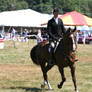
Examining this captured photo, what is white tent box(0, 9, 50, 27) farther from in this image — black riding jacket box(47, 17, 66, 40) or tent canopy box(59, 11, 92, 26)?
black riding jacket box(47, 17, 66, 40)

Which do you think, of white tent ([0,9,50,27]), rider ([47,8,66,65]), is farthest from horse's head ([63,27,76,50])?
white tent ([0,9,50,27])

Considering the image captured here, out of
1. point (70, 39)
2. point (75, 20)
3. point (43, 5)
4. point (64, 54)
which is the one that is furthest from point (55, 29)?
point (43, 5)

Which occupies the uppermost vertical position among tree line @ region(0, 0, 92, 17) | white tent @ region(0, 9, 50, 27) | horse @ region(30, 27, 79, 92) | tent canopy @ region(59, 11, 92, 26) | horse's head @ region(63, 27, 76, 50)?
horse's head @ region(63, 27, 76, 50)

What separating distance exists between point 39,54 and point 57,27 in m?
1.45

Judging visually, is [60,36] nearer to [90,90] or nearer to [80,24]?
[90,90]

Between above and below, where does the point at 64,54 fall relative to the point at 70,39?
Answer: below

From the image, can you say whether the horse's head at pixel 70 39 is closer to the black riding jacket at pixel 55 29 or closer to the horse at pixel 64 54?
the horse at pixel 64 54

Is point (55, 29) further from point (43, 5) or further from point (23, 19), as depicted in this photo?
point (43, 5)

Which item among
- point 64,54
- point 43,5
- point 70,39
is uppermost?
point 70,39

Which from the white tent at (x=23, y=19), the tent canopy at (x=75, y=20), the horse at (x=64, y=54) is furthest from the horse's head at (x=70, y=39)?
the white tent at (x=23, y=19)

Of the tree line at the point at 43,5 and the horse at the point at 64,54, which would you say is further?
the tree line at the point at 43,5

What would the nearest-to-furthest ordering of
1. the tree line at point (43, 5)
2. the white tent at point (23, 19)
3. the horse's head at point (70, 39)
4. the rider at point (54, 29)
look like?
the horse's head at point (70, 39), the rider at point (54, 29), the white tent at point (23, 19), the tree line at point (43, 5)

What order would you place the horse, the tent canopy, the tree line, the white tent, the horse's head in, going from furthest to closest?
the tree line, the white tent, the tent canopy, the horse, the horse's head

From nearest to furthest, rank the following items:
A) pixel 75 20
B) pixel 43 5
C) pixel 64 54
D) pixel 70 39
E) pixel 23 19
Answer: pixel 70 39 → pixel 64 54 → pixel 75 20 → pixel 23 19 → pixel 43 5
